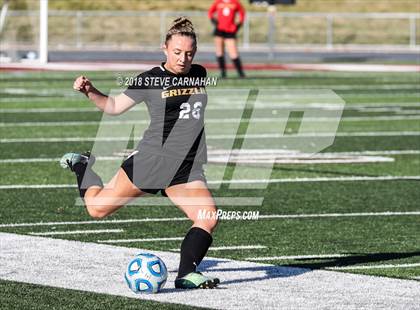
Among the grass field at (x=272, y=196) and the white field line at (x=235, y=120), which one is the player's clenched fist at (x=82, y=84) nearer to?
the grass field at (x=272, y=196)

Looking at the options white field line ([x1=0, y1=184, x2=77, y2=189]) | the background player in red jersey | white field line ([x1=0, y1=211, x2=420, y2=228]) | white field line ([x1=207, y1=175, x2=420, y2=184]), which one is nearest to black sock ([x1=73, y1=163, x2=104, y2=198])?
white field line ([x1=0, y1=211, x2=420, y2=228])

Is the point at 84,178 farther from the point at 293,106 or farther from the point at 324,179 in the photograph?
the point at 293,106

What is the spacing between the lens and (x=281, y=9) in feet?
198

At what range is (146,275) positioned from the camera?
8.45 metres

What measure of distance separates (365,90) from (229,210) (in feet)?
52.6

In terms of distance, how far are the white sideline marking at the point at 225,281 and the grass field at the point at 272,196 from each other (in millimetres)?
241

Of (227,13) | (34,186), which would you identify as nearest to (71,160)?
(34,186)

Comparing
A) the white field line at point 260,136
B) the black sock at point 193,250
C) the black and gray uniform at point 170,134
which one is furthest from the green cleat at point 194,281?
the white field line at point 260,136

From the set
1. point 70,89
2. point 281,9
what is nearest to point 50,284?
point 70,89

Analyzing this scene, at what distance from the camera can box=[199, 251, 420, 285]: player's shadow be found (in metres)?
9.12

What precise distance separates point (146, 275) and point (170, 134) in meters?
0.96

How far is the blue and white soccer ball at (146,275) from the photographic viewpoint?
8438mm

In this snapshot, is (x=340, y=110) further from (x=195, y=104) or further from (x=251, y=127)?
(x=195, y=104)

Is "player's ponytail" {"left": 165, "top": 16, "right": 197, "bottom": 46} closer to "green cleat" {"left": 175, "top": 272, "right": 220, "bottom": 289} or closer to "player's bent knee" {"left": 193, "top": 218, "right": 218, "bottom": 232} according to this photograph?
"player's bent knee" {"left": 193, "top": 218, "right": 218, "bottom": 232}
